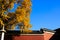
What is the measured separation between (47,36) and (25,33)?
3683 millimetres

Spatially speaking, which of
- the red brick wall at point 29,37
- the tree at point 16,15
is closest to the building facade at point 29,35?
the red brick wall at point 29,37

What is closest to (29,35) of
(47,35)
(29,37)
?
(29,37)

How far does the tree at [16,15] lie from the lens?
26188 millimetres

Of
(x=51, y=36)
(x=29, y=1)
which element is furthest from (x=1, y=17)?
(x=51, y=36)

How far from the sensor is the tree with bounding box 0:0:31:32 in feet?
85.9

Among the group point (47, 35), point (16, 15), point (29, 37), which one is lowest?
point (29, 37)

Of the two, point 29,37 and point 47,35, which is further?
point 47,35

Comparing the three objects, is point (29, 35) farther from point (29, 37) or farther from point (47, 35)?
point (47, 35)

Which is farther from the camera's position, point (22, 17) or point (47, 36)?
point (47, 36)

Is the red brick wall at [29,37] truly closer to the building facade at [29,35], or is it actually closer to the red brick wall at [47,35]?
the building facade at [29,35]

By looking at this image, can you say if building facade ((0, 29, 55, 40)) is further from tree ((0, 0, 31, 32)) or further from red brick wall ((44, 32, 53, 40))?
tree ((0, 0, 31, 32))

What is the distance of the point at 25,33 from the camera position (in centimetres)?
3036

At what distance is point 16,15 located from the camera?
86.8ft

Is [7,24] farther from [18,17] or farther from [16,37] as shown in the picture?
[16,37]
